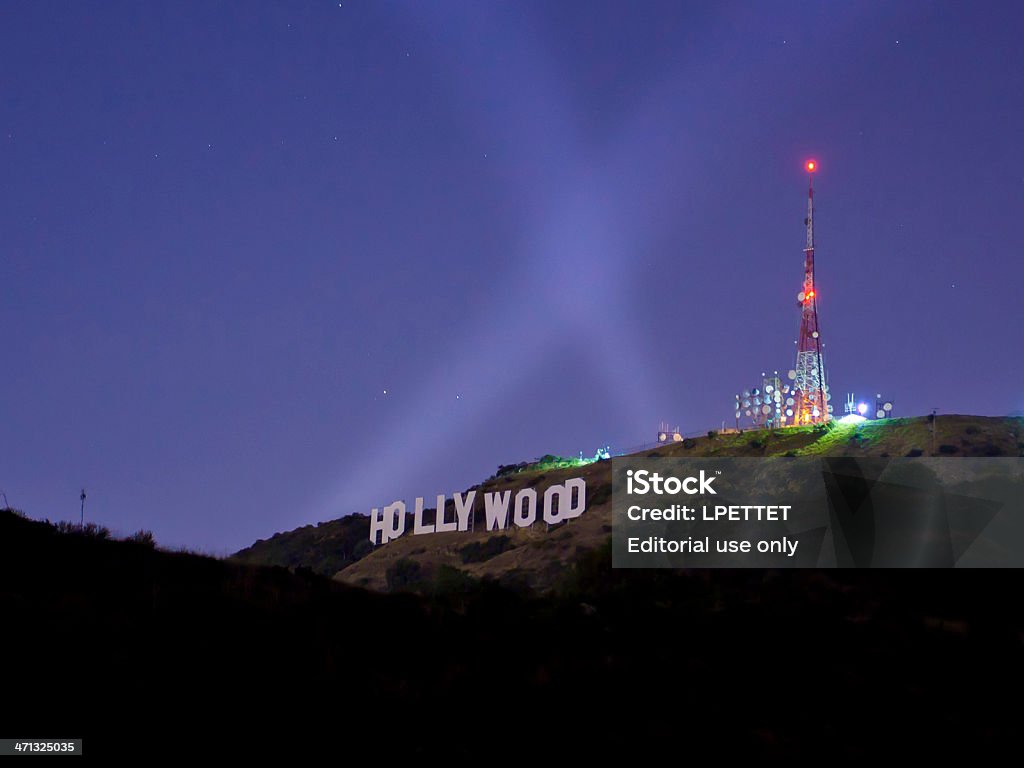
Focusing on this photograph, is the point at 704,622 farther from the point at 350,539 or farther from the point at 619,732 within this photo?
the point at 350,539

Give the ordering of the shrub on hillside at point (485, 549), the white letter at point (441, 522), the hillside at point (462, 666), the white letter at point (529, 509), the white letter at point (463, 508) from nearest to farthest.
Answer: the hillside at point (462, 666) < the shrub on hillside at point (485, 549) < the white letter at point (529, 509) < the white letter at point (463, 508) < the white letter at point (441, 522)

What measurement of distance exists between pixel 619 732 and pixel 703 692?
2.25 meters

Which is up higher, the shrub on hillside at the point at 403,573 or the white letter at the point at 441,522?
the white letter at the point at 441,522

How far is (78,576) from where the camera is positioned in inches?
632

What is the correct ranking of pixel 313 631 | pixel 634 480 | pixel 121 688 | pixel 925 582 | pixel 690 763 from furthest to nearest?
pixel 634 480
pixel 925 582
pixel 313 631
pixel 690 763
pixel 121 688

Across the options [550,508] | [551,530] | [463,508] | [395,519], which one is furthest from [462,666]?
[395,519]

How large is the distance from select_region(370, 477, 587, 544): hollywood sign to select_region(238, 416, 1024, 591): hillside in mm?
1111

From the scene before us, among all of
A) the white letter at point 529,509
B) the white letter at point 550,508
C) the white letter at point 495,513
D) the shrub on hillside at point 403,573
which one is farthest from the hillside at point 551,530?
the white letter at point 529,509

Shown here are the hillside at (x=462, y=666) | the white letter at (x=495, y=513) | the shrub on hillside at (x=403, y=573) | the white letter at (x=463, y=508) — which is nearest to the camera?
the hillside at (x=462, y=666)

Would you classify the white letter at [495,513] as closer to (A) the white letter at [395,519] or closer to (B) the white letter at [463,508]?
(B) the white letter at [463,508]

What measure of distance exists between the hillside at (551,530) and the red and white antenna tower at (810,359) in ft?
24.8

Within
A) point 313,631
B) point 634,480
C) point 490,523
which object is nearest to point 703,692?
point 313,631

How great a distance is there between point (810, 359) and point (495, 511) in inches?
1743

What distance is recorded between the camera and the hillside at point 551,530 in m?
76.6
